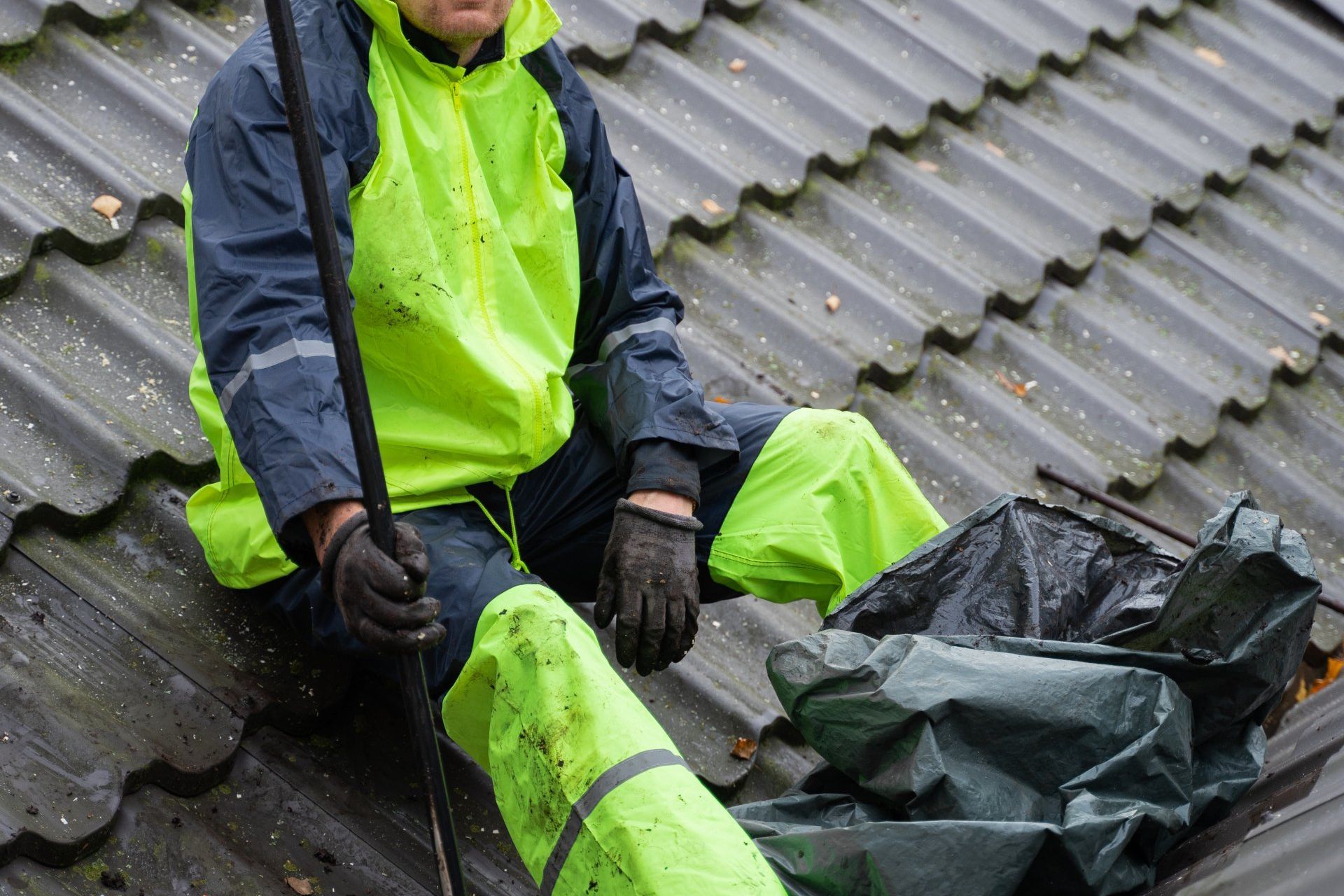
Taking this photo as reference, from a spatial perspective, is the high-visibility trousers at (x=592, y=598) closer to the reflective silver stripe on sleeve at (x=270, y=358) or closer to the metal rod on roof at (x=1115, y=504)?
the reflective silver stripe on sleeve at (x=270, y=358)

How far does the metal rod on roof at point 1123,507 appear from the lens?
288 cm

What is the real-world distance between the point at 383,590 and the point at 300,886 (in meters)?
0.42

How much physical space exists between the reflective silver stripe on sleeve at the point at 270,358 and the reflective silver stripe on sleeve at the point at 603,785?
2.05ft

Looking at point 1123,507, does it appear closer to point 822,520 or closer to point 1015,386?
point 1015,386

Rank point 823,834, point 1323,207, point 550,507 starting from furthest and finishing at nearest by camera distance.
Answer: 1. point 1323,207
2. point 550,507
3. point 823,834

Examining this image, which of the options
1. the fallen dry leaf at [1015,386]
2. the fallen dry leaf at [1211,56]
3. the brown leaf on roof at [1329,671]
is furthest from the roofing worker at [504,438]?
the fallen dry leaf at [1211,56]

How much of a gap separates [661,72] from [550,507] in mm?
1373

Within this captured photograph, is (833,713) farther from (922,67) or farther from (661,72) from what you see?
(922,67)

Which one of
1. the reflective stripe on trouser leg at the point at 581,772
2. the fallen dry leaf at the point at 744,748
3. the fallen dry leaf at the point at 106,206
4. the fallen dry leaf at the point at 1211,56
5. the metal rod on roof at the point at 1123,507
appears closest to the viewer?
the reflective stripe on trouser leg at the point at 581,772

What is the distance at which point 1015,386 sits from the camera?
314 centimetres

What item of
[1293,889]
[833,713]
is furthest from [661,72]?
[1293,889]

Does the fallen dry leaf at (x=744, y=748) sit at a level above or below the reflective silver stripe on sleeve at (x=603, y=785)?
below

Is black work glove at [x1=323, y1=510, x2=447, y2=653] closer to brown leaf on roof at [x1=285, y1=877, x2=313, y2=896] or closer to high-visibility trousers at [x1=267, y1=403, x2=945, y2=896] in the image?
high-visibility trousers at [x1=267, y1=403, x2=945, y2=896]

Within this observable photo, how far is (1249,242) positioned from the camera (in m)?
3.74
